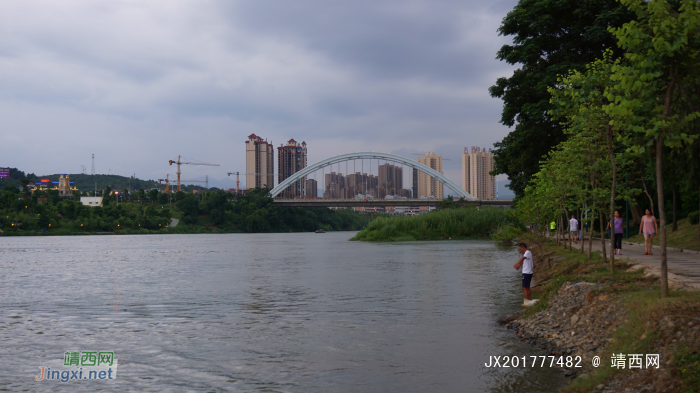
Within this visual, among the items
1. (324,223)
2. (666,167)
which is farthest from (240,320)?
(324,223)

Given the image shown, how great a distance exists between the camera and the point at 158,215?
418 ft

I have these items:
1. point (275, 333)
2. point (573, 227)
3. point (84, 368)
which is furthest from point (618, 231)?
point (84, 368)

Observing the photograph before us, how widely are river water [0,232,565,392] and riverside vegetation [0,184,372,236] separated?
3739 inches

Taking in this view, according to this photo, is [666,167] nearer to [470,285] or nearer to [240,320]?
Answer: [470,285]

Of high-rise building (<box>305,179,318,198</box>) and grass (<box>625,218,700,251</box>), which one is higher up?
high-rise building (<box>305,179,318,198</box>)

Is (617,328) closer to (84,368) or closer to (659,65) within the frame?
(659,65)

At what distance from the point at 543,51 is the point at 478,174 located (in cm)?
11818

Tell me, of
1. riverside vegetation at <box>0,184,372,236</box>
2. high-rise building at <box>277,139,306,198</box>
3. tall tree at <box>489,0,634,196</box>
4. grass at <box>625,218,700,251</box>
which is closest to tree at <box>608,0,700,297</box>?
grass at <box>625,218,700,251</box>

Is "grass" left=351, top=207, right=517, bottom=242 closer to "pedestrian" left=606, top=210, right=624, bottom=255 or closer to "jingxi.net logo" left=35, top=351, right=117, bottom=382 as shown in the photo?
"pedestrian" left=606, top=210, right=624, bottom=255

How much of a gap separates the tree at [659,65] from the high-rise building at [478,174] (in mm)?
131990

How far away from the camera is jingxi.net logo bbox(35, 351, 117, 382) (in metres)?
9.91

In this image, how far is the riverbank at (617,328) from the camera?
708cm

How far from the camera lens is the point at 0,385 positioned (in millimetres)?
9234

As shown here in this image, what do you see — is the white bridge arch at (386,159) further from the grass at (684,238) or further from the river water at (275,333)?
the river water at (275,333)
